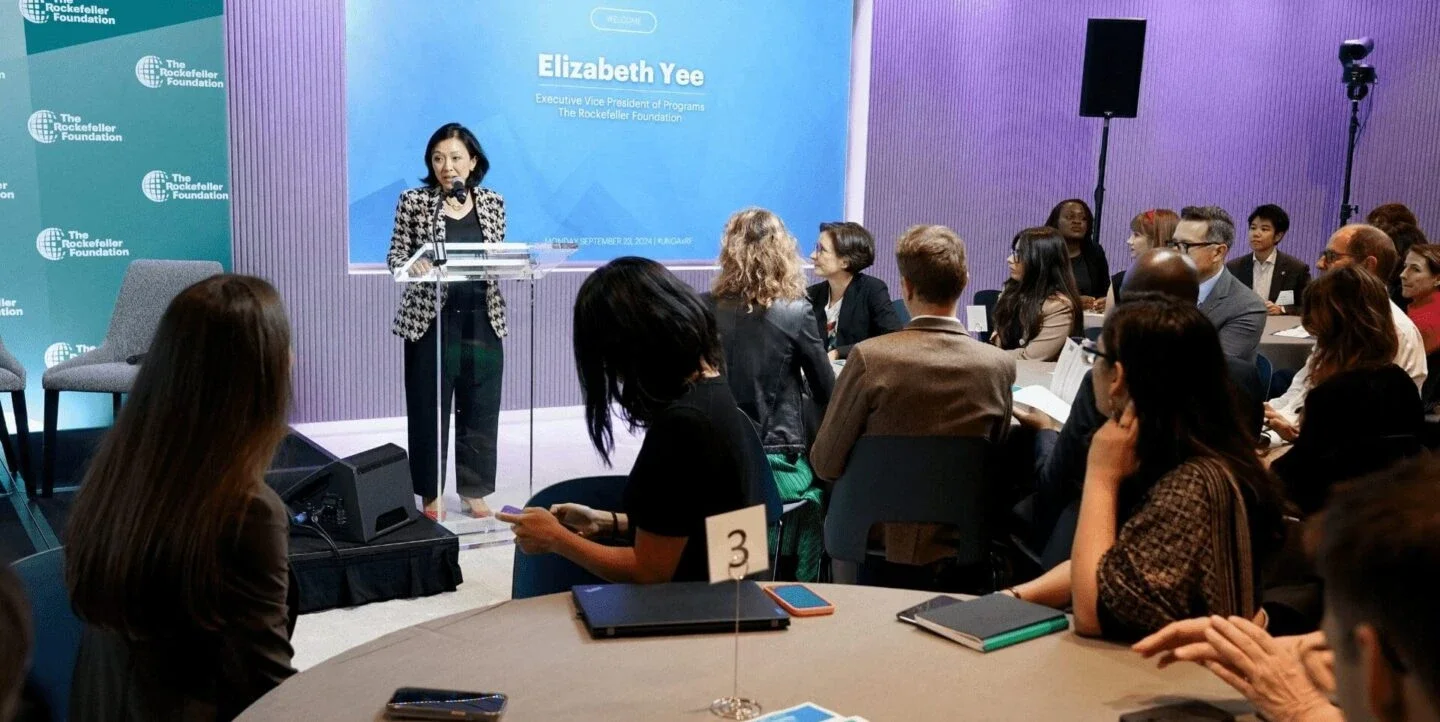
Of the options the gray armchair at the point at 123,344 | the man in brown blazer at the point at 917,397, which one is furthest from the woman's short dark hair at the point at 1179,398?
the gray armchair at the point at 123,344

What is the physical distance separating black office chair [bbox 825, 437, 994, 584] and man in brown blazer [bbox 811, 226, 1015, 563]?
0.05m

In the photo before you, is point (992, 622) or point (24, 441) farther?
point (24, 441)

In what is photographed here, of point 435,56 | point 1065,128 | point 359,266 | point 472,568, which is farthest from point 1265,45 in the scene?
point 472,568

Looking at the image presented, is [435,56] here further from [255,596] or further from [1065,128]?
[255,596]

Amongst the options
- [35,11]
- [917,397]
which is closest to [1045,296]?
[917,397]

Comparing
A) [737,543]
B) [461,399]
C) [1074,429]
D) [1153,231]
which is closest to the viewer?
[737,543]

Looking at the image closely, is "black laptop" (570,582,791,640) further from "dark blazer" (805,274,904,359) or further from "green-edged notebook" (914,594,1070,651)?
"dark blazer" (805,274,904,359)

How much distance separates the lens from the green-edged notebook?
2.09m

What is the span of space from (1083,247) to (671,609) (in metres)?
6.45

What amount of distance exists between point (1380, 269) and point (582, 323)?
4.18m

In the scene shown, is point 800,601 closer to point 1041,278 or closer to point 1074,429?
point 1074,429

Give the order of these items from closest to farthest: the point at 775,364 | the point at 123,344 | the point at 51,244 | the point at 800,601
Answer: the point at 800,601 → the point at 775,364 → the point at 123,344 → the point at 51,244

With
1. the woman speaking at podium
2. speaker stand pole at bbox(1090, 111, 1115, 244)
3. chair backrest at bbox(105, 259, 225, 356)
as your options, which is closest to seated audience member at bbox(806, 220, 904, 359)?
the woman speaking at podium

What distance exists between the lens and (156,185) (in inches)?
248
